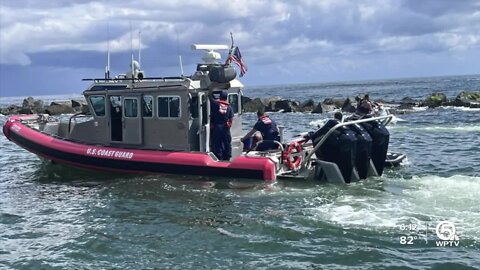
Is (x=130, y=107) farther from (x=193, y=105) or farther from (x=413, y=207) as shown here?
(x=413, y=207)

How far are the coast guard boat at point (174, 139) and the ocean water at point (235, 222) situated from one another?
0.35 meters

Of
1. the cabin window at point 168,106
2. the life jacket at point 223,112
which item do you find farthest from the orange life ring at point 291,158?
the cabin window at point 168,106

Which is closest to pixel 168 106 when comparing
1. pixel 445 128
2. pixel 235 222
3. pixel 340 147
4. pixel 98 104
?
pixel 98 104

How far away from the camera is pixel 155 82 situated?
13.5 m

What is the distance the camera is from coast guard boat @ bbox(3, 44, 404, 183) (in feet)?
39.7

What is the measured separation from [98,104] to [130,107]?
1.04m

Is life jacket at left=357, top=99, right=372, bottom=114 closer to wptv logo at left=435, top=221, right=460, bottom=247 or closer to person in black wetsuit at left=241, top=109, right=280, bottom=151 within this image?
person in black wetsuit at left=241, top=109, right=280, bottom=151

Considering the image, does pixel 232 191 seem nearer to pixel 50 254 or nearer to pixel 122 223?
pixel 122 223

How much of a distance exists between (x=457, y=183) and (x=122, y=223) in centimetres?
669

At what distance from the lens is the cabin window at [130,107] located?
45.0 feet

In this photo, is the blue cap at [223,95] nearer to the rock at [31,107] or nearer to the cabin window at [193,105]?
A: the cabin window at [193,105]

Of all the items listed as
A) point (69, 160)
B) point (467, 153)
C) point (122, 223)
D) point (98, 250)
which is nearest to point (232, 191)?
point (122, 223)

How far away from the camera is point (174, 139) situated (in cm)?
1332

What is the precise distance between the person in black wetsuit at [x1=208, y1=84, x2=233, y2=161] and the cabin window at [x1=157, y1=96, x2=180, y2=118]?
0.80 m
